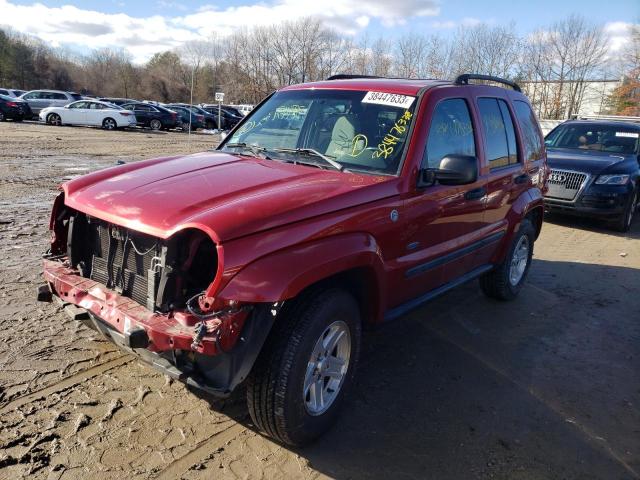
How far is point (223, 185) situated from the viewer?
3066 mm

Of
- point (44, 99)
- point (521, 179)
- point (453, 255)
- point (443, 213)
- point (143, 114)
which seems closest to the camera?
point (443, 213)

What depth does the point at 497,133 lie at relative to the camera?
471 cm

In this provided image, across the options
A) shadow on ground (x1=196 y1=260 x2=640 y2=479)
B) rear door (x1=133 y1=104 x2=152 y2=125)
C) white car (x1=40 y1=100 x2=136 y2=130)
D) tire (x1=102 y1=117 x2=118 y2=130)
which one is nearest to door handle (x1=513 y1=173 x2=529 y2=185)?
shadow on ground (x1=196 y1=260 x2=640 y2=479)

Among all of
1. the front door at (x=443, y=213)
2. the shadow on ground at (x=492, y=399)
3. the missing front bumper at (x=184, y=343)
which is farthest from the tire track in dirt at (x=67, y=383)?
the front door at (x=443, y=213)

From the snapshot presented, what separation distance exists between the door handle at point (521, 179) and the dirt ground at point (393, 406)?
131 centimetres

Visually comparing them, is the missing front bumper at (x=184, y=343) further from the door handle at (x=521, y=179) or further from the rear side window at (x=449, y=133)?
the door handle at (x=521, y=179)

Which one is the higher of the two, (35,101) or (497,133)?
(497,133)

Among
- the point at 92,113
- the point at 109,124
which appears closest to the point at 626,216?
the point at 109,124

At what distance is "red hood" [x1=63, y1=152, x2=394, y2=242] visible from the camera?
262 cm

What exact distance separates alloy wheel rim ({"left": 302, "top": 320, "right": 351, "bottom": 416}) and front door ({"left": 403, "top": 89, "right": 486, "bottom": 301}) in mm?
719

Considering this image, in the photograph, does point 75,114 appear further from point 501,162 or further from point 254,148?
point 501,162

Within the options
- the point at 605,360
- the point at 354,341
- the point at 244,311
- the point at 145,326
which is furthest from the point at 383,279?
the point at 605,360

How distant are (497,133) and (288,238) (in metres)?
2.85

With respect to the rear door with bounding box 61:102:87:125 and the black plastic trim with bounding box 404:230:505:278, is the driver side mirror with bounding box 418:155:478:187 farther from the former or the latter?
the rear door with bounding box 61:102:87:125
